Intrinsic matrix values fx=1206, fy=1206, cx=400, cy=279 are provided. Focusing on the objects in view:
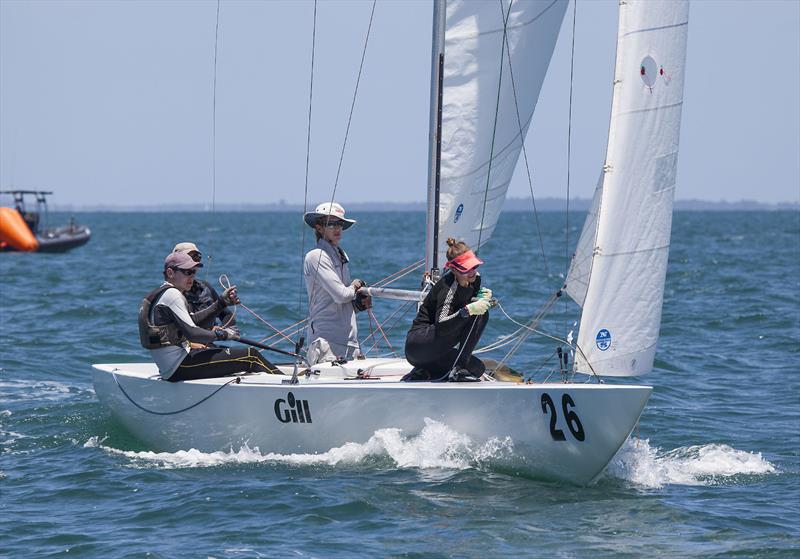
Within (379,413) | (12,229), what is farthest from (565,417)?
(12,229)

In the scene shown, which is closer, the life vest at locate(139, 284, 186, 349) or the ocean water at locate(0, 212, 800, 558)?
the ocean water at locate(0, 212, 800, 558)

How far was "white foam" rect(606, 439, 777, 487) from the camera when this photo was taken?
859 centimetres

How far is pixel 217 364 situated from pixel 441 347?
6.29ft

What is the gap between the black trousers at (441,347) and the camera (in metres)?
8.30

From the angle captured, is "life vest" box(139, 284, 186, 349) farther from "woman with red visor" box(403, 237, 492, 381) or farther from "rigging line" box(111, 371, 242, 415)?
"woman with red visor" box(403, 237, 492, 381)

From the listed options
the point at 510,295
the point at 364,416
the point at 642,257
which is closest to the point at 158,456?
the point at 364,416

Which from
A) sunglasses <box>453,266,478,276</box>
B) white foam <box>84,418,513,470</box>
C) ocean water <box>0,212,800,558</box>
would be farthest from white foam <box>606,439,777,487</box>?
sunglasses <box>453,266,478,276</box>

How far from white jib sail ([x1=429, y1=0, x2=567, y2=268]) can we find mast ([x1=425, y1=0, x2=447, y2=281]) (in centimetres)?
4

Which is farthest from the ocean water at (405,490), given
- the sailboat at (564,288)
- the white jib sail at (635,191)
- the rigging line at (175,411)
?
the white jib sail at (635,191)

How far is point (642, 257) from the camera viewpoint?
8148mm

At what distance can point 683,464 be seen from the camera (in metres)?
9.31

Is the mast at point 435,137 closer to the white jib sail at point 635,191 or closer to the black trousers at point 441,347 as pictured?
the black trousers at point 441,347

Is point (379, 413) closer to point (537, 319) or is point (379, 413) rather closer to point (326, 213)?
point (537, 319)

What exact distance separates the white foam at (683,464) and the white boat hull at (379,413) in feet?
1.57
